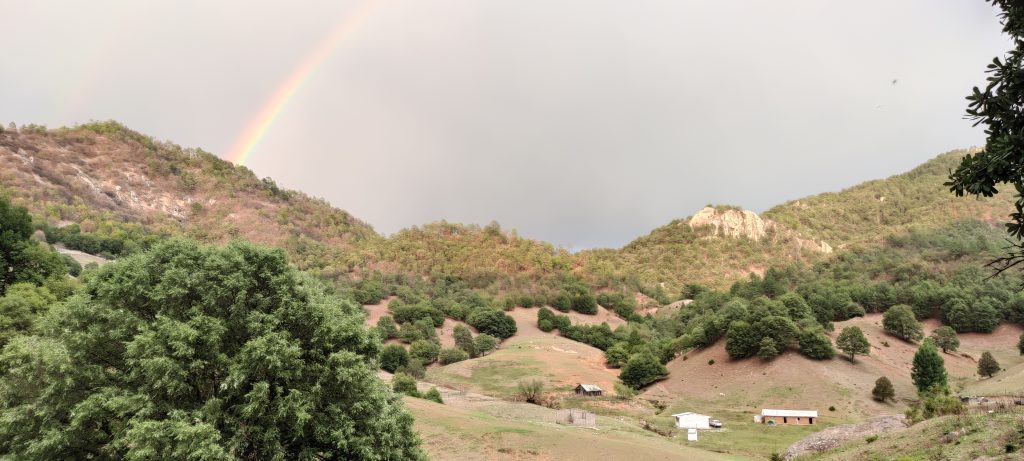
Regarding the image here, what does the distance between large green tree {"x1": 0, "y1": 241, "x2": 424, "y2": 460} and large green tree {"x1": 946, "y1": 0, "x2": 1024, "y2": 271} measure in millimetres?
17780

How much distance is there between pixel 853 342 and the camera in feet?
279

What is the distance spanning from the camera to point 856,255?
176 metres

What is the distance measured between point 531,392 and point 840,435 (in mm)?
46821

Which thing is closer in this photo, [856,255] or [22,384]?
[22,384]

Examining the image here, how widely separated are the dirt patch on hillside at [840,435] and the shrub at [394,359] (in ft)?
223

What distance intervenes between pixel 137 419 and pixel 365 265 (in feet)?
571

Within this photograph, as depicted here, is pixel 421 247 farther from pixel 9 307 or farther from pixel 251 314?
pixel 251 314

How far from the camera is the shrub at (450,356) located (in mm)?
105125

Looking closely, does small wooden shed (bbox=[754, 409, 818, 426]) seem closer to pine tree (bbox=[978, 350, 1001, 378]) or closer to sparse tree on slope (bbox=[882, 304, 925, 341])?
pine tree (bbox=[978, 350, 1001, 378])

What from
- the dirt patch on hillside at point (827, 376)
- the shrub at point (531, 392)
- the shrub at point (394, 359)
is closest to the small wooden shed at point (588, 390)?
the shrub at point (531, 392)

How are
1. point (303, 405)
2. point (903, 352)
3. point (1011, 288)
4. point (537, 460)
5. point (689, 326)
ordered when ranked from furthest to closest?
point (689, 326), point (1011, 288), point (903, 352), point (537, 460), point (303, 405)

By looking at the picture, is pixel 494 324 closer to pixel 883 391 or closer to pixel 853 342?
pixel 853 342

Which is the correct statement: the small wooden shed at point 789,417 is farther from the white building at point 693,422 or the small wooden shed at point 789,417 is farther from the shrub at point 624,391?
the shrub at point 624,391

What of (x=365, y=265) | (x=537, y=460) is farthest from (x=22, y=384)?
(x=365, y=265)
